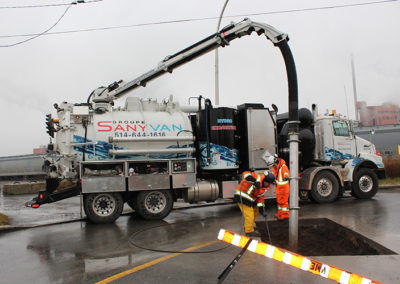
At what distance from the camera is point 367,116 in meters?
55.4

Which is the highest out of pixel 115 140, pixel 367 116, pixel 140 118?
pixel 367 116

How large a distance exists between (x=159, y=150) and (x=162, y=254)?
4078 millimetres

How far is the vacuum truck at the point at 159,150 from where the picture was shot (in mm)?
9031

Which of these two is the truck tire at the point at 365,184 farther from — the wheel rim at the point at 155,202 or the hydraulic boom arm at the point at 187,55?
the wheel rim at the point at 155,202

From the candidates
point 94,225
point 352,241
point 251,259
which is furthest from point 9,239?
point 352,241

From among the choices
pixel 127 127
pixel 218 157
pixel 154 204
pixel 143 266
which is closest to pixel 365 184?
pixel 218 157

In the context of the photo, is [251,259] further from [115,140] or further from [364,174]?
[364,174]

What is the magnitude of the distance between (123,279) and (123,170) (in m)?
4.79

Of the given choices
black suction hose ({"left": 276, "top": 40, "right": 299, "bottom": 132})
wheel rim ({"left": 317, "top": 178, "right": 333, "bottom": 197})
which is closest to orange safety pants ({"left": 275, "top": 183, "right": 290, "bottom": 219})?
black suction hose ({"left": 276, "top": 40, "right": 299, "bottom": 132})

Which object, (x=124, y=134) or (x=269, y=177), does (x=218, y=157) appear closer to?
(x=124, y=134)

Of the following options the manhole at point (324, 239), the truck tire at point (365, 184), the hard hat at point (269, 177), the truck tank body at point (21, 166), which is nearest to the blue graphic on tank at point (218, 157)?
the manhole at point (324, 239)

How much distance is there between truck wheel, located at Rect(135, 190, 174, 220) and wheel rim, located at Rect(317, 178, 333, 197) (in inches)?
200

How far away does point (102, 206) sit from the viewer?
8.99m

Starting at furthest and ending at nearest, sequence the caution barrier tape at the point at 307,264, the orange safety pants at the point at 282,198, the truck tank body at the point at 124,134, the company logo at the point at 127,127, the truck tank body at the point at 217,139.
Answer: the truck tank body at the point at 217,139 → the company logo at the point at 127,127 → the truck tank body at the point at 124,134 → the orange safety pants at the point at 282,198 → the caution barrier tape at the point at 307,264
